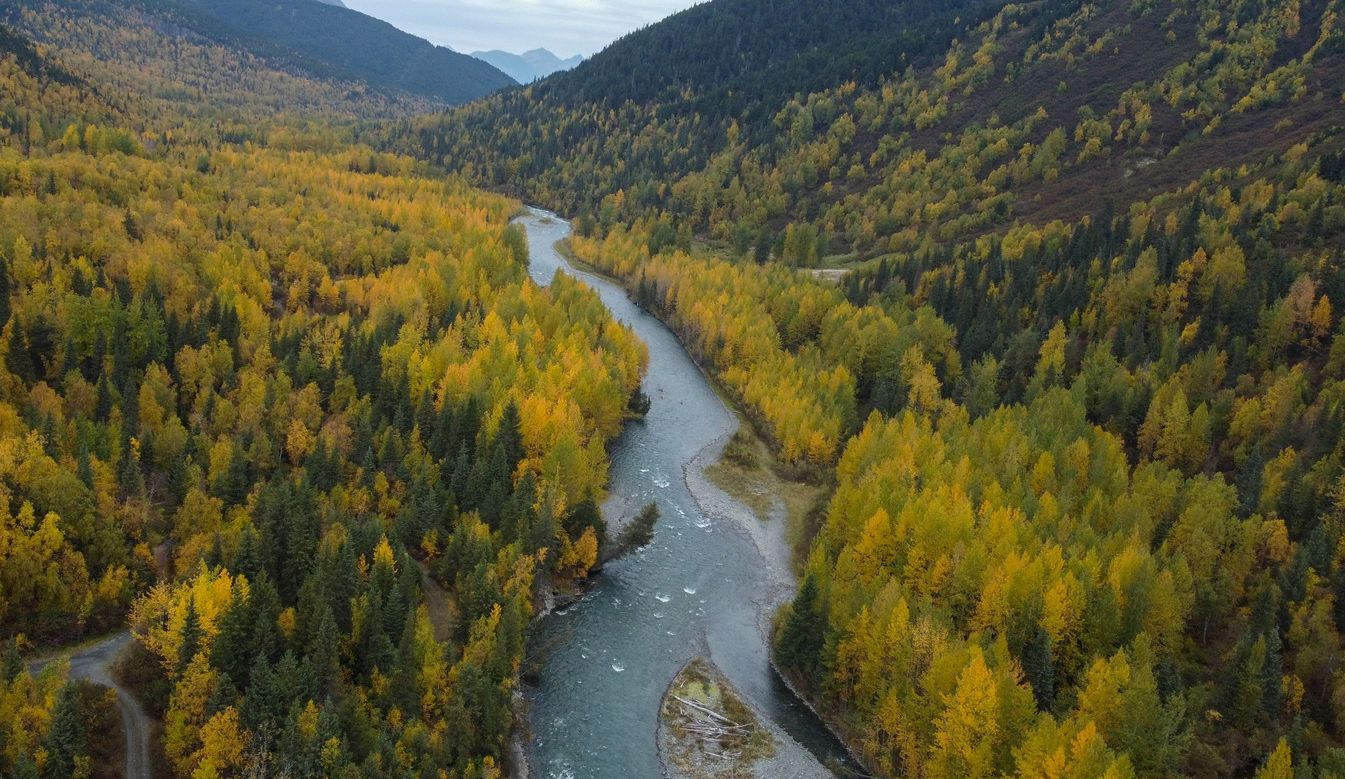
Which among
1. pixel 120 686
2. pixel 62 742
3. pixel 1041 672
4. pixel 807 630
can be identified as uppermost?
pixel 1041 672

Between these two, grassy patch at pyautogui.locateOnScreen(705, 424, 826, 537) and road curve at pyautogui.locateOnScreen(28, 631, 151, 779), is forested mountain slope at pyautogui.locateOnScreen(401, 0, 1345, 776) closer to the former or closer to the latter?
grassy patch at pyautogui.locateOnScreen(705, 424, 826, 537)

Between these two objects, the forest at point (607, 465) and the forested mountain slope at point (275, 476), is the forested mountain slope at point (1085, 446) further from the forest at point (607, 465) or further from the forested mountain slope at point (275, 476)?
the forested mountain slope at point (275, 476)

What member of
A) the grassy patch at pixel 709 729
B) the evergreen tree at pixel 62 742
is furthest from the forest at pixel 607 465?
the grassy patch at pixel 709 729

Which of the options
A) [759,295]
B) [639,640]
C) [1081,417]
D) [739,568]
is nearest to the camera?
[639,640]

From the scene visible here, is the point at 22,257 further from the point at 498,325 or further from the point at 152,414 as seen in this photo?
the point at 498,325

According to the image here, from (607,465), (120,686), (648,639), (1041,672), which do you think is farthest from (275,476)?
(1041,672)

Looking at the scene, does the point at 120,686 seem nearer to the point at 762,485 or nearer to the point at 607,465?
the point at 607,465

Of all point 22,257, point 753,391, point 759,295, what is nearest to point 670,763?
point 753,391
